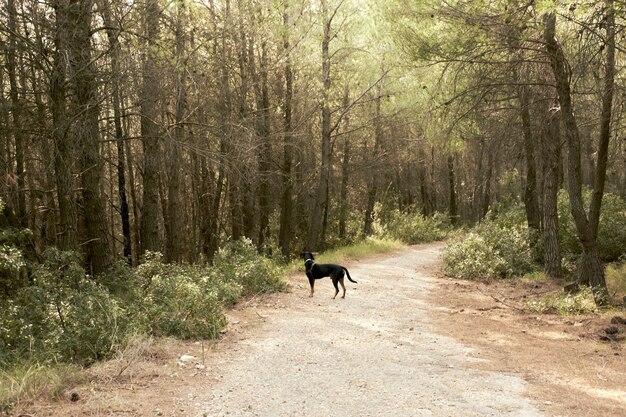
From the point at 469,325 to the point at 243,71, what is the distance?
11389 mm

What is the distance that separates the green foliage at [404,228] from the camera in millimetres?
27000

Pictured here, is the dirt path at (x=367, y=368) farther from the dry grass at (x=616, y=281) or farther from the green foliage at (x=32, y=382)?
the dry grass at (x=616, y=281)

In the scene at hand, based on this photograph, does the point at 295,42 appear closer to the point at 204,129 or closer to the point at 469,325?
the point at 204,129

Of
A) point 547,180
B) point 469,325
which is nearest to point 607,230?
point 547,180

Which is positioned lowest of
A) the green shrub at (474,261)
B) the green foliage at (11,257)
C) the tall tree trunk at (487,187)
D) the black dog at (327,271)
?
the green shrub at (474,261)

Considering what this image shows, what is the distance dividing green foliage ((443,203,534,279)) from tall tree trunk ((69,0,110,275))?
9.71 metres

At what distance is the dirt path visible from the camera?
5027mm

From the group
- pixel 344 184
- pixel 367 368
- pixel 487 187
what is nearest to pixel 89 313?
pixel 367 368

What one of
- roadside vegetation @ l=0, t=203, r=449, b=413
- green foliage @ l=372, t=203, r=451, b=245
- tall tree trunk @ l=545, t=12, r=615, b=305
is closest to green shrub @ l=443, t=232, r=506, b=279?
tall tree trunk @ l=545, t=12, r=615, b=305

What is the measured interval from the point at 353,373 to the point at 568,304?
5.45 metres

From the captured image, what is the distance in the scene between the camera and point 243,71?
670 inches

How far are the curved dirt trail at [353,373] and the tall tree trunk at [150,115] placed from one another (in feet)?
14.8

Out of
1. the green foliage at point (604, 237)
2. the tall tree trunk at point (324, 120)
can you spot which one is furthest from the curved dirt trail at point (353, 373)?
the tall tree trunk at point (324, 120)

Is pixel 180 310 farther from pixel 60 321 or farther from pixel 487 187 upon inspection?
pixel 487 187
